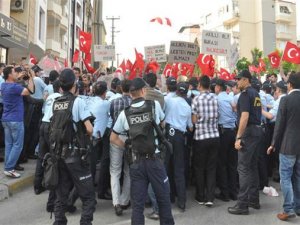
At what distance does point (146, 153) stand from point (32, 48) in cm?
1846

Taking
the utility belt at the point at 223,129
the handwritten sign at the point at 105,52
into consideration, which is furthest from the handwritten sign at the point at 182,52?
the utility belt at the point at 223,129

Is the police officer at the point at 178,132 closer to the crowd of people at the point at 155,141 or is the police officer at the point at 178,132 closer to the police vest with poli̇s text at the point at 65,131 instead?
the crowd of people at the point at 155,141

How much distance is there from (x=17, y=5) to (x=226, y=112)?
63.4 ft

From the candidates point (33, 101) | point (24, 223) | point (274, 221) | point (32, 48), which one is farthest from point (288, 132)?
point (32, 48)

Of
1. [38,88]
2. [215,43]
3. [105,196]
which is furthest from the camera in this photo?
[215,43]

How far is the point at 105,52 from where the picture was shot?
12.2 metres

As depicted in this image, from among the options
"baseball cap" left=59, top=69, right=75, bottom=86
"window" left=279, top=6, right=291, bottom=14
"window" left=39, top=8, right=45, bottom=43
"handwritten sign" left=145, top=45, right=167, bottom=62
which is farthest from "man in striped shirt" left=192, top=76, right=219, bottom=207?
"window" left=279, top=6, right=291, bottom=14

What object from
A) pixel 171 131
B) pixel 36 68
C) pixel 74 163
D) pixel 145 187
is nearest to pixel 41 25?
pixel 36 68

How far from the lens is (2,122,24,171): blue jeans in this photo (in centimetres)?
698

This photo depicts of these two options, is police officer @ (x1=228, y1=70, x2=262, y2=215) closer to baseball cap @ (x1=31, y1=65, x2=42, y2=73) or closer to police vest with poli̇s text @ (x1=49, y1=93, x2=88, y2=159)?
police vest with poli̇s text @ (x1=49, y1=93, x2=88, y2=159)

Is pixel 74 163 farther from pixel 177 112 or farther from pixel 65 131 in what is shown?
pixel 177 112

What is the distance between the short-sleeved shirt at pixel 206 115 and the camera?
20.3 ft

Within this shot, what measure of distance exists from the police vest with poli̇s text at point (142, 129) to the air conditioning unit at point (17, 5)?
66.9 ft

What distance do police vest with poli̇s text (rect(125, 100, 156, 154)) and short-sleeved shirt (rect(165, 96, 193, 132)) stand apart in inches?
65.7
